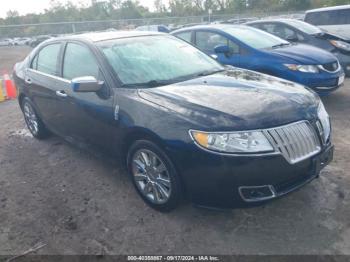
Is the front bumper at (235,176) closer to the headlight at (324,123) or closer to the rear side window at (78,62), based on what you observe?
the headlight at (324,123)

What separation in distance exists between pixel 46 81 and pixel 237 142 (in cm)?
295

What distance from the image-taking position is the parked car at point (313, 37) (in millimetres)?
8203

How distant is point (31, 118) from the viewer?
220 inches

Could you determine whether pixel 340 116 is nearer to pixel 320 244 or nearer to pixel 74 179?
pixel 320 244

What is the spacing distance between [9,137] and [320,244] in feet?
16.8

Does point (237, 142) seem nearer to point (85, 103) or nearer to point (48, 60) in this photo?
point (85, 103)

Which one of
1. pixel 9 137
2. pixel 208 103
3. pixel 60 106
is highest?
pixel 208 103

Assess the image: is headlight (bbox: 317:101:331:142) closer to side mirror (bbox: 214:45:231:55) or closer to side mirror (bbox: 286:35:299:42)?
side mirror (bbox: 214:45:231:55)

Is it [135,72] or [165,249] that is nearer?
[165,249]

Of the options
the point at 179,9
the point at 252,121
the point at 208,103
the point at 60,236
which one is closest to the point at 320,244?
the point at 252,121

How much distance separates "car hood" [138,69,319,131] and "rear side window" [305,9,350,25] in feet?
27.9

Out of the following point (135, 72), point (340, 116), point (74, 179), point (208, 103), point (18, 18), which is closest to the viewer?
point (208, 103)

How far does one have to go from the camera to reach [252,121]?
278cm

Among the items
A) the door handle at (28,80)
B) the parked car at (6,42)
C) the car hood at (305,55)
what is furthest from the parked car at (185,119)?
the parked car at (6,42)
